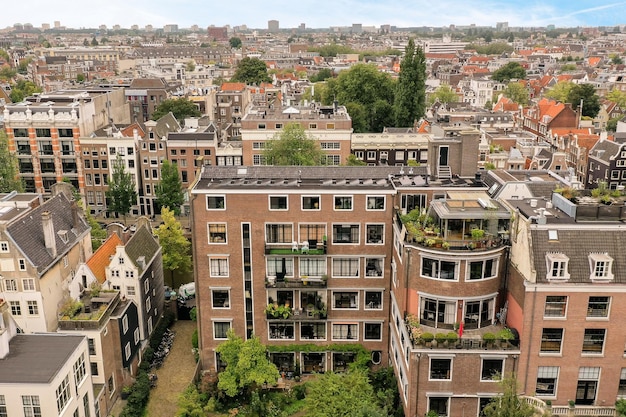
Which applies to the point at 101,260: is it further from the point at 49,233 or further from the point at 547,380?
the point at 547,380

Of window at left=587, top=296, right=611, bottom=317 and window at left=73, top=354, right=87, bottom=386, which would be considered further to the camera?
window at left=73, top=354, right=87, bottom=386

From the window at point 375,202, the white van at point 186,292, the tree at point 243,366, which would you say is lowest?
the white van at point 186,292

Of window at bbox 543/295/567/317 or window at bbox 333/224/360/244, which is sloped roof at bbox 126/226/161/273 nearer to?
window at bbox 333/224/360/244

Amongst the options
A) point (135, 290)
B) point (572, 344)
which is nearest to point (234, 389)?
point (135, 290)

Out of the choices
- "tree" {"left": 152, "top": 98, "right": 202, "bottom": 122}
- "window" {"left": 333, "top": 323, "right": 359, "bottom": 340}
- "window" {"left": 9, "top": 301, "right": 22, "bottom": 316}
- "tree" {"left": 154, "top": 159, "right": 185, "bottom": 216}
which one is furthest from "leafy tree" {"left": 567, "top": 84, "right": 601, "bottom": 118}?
"window" {"left": 9, "top": 301, "right": 22, "bottom": 316}

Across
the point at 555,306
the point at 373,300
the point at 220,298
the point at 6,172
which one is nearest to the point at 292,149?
the point at 220,298

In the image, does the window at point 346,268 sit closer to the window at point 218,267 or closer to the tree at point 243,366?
the tree at point 243,366

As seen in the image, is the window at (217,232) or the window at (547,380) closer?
the window at (547,380)

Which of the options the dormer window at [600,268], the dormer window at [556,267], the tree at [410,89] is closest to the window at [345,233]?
the dormer window at [556,267]
